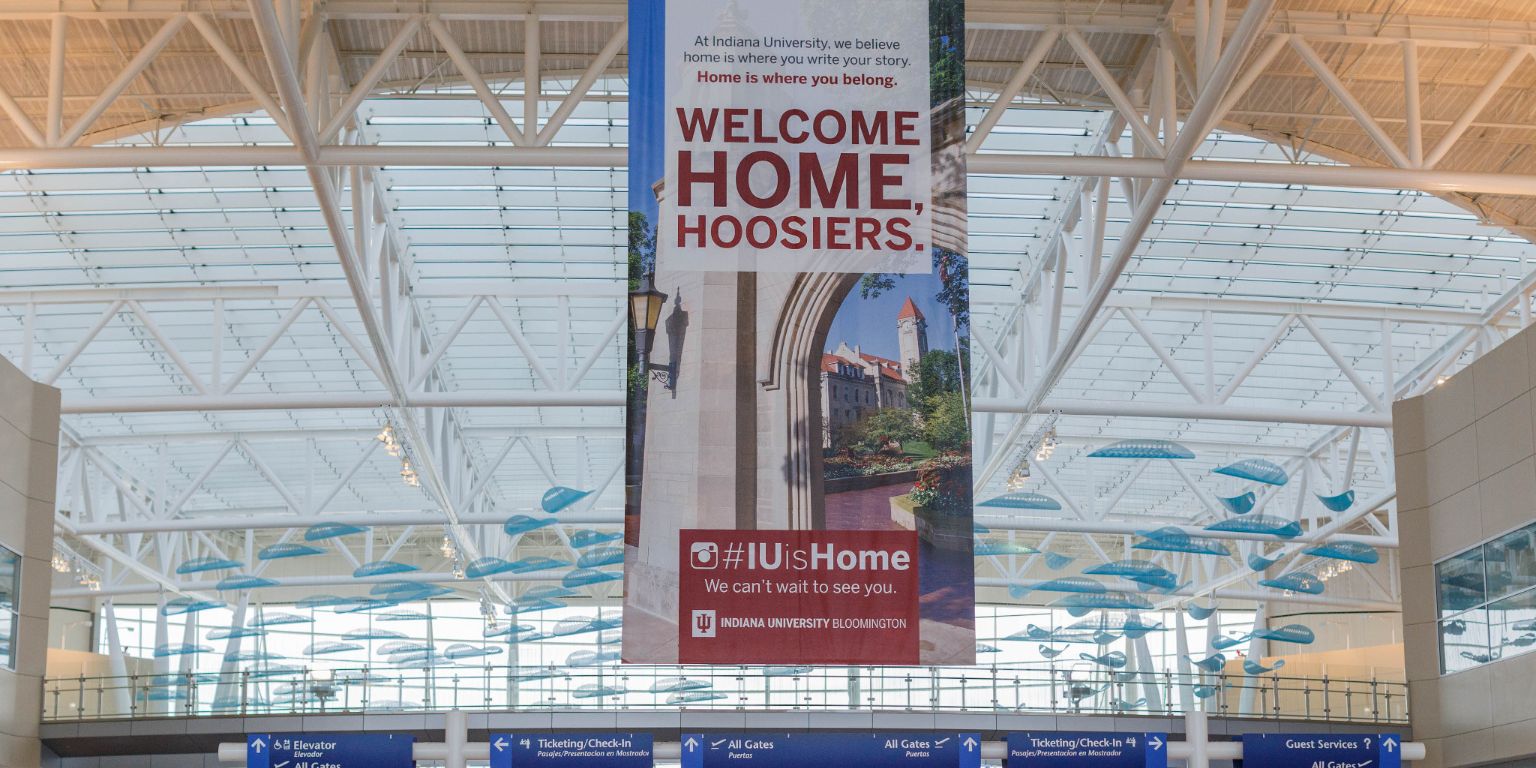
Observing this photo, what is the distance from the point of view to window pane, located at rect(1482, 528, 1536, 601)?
2620cm

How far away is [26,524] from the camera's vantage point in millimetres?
28562

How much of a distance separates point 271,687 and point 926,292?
2390 cm

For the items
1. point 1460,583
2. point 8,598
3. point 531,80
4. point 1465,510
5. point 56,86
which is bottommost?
point 8,598

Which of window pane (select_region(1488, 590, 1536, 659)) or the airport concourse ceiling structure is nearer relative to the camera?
the airport concourse ceiling structure

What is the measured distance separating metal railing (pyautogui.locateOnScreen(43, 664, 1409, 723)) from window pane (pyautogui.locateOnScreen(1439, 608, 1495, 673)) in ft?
17.4

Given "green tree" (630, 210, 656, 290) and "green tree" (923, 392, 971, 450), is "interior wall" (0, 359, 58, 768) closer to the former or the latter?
"green tree" (630, 210, 656, 290)

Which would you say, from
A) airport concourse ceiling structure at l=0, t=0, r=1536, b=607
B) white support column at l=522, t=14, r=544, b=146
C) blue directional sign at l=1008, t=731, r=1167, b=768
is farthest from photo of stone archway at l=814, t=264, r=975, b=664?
blue directional sign at l=1008, t=731, r=1167, b=768

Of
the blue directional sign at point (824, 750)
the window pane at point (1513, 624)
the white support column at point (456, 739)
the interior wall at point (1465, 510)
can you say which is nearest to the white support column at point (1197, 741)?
the blue directional sign at point (824, 750)

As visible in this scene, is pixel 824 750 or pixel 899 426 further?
pixel 824 750

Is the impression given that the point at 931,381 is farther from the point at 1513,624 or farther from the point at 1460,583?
the point at 1460,583

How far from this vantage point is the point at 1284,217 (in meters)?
38.3

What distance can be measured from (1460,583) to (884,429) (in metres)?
16.5

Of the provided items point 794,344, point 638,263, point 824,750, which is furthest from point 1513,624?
point 638,263

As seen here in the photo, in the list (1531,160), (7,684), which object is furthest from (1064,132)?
(7,684)
